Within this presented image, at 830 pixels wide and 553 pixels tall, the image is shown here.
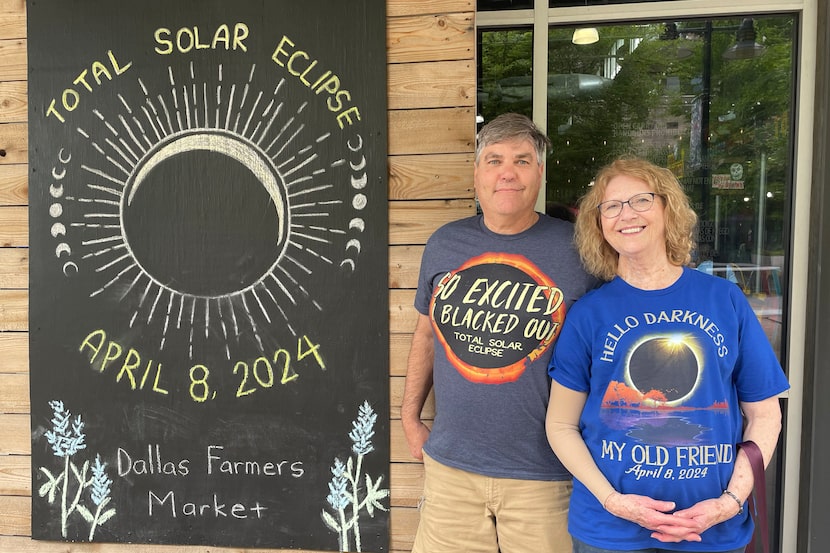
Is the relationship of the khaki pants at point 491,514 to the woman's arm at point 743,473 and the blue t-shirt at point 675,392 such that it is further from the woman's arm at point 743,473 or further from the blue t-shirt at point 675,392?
the woman's arm at point 743,473

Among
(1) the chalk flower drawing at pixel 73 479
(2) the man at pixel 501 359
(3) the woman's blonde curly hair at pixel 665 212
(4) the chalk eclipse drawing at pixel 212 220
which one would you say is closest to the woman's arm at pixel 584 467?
(2) the man at pixel 501 359

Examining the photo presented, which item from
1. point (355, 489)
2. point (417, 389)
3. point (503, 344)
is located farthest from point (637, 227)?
point (355, 489)

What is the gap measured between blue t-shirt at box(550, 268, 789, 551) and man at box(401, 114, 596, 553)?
6.9 inches

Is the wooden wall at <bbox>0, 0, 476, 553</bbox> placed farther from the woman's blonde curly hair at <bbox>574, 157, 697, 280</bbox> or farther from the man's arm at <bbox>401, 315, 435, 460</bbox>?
the woman's blonde curly hair at <bbox>574, 157, 697, 280</bbox>

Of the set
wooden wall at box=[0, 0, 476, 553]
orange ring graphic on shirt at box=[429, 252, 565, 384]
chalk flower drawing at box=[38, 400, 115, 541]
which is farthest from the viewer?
Result: chalk flower drawing at box=[38, 400, 115, 541]

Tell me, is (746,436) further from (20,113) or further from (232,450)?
(20,113)

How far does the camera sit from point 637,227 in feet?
4.53

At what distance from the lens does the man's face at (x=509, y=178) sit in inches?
62.4

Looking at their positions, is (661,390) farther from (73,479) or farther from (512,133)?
(73,479)

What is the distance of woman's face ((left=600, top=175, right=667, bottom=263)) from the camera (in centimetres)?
138

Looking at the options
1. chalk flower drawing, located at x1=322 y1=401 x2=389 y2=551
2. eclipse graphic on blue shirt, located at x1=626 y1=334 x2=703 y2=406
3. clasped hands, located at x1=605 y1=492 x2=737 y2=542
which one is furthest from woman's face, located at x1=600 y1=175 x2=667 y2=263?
chalk flower drawing, located at x1=322 y1=401 x2=389 y2=551

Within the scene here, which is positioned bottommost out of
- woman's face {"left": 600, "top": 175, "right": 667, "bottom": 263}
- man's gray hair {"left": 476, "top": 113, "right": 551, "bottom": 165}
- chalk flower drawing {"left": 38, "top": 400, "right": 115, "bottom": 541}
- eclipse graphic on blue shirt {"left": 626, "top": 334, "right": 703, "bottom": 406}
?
chalk flower drawing {"left": 38, "top": 400, "right": 115, "bottom": 541}

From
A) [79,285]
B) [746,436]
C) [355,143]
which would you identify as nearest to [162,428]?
[79,285]

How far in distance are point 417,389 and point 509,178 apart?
2.17ft
